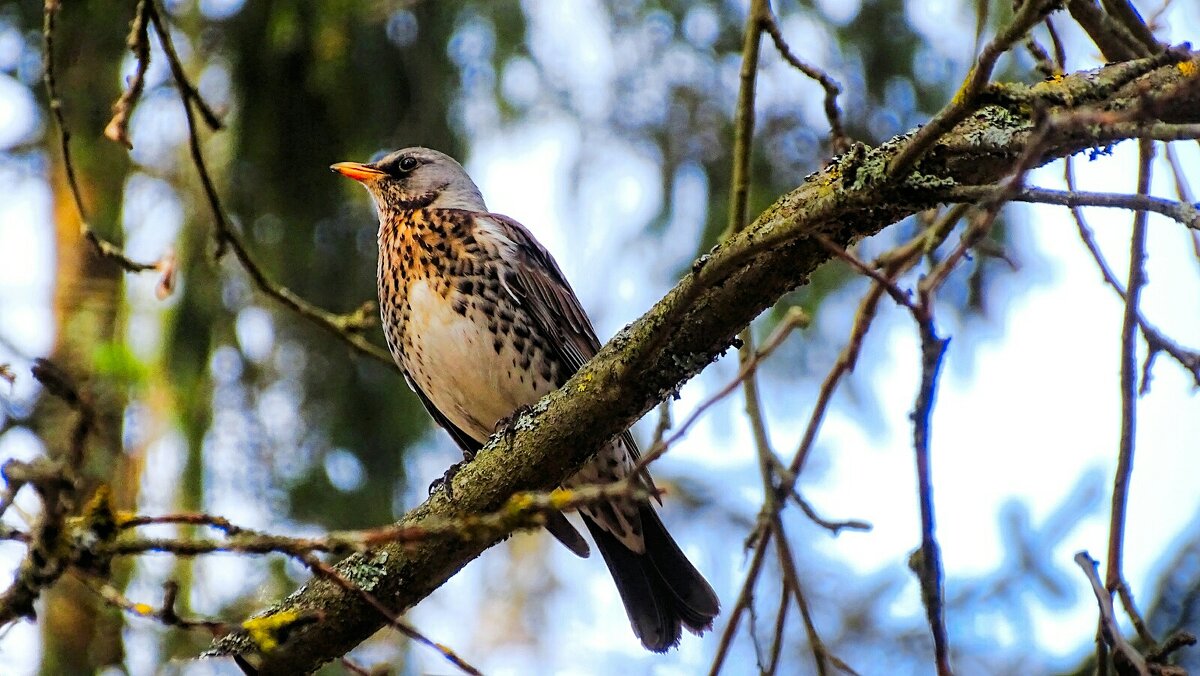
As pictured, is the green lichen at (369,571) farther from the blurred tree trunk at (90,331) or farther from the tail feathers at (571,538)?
the blurred tree trunk at (90,331)

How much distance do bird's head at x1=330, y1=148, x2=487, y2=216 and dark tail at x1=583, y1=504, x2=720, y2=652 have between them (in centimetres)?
134

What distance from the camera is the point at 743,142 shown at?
11.1 ft

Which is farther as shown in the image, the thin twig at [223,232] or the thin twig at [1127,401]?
the thin twig at [223,232]

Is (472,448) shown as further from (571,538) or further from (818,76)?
(818,76)

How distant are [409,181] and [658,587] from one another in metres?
1.74

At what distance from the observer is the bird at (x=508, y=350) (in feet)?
12.6

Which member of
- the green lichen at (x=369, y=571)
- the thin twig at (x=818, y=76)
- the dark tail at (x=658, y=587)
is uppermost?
the thin twig at (x=818, y=76)

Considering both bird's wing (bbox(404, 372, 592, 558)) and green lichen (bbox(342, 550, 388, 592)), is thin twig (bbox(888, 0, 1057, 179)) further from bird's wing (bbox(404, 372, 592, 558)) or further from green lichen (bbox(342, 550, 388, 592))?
bird's wing (bbox(404, 372, 592, 558))

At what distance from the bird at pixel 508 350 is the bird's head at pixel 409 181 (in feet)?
0.49

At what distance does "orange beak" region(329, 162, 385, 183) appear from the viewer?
14.5ft

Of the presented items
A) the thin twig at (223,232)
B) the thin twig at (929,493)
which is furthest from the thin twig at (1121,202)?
the thin twig at (223,232)

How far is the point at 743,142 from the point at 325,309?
2017 millimetres

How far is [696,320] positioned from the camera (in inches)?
100

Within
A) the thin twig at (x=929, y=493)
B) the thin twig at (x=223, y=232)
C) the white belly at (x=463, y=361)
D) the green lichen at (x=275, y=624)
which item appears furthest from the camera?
the white belly at (x=463, y=361)
